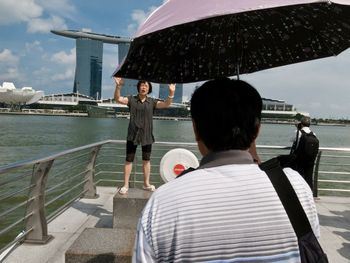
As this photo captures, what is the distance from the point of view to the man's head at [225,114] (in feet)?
Answer: 3.93

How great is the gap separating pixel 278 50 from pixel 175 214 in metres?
1.93

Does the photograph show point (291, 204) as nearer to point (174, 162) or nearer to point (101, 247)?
point (101, 247)

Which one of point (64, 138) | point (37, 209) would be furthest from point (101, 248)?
point (64, 138)

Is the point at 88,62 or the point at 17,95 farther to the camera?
the point at 88,62

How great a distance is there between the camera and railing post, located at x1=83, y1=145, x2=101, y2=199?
6.20 m

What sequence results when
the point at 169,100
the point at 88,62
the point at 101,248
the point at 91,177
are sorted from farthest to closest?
the point at 88,62 → the point at 91,177 → the point at 169,100 → the point at 101,248

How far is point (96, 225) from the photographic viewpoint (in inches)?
193

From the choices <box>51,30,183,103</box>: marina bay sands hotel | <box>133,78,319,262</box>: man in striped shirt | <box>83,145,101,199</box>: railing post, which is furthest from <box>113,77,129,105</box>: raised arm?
<box>51,30,183,103</box>: marina bay sands hotel

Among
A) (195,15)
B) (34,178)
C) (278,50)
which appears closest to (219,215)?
(195,15)

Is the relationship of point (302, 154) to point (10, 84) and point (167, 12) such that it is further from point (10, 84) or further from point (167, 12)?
point (10, 84)

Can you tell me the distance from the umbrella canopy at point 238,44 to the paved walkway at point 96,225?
7.32 ft

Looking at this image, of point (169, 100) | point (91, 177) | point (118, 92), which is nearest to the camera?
point (118, 92)

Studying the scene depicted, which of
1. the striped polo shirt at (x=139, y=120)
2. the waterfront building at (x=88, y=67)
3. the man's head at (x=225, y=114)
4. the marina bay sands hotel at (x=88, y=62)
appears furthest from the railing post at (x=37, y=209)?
the waterfront building at (x=88, y=67)

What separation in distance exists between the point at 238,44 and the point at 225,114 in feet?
5.05
